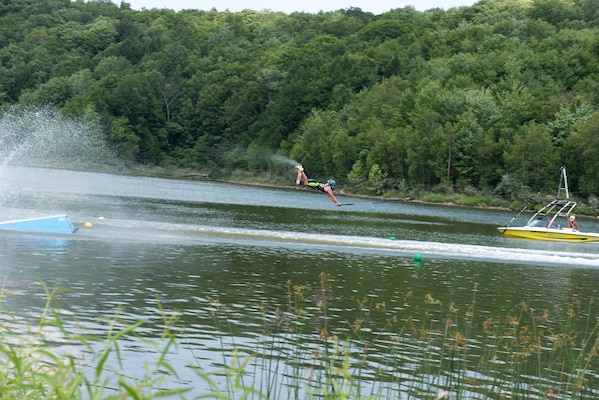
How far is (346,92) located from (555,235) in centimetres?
9432

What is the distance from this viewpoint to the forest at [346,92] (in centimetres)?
9850

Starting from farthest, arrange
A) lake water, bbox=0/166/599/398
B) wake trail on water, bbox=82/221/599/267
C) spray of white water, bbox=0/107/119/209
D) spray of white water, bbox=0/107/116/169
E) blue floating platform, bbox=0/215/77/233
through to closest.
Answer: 1. spray of white water, bbox=0/107/116/169
2. spray of white water, bbox=0/107/119/209
3. wake trail on water, bbox=82/221/599/267
4. blue floating platform, bbox=0/215/77/233
5. lake water, bbox=0/166/599/398

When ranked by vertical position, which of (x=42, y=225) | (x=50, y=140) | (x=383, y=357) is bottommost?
(x=383, y=357)

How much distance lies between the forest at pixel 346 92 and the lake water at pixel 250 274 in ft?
156

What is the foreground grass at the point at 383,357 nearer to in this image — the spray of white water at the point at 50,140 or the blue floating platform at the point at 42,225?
the blue floating platform at the point at 42,225

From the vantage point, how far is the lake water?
15.8 m

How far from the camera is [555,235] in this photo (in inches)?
1921

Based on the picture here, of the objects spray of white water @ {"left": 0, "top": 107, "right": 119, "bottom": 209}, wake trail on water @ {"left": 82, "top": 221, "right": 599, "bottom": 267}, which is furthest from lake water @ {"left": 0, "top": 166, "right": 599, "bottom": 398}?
spray of white water @ {"left": 0, "top": 107, "right": 119, "bottom": 209}

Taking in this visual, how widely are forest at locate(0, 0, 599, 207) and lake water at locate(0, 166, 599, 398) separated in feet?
156

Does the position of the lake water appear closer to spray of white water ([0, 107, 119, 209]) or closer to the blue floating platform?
the blue floating platform

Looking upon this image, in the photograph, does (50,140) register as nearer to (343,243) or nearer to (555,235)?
(555,235)

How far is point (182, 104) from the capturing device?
510ft

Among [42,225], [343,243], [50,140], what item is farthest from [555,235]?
[50,140]

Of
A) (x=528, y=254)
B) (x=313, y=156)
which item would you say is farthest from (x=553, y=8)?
(x=528, y=254)
